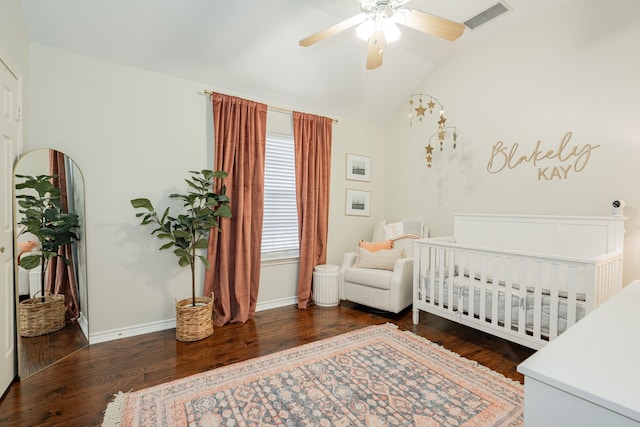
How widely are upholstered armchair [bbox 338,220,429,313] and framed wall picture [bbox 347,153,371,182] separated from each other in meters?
0.74

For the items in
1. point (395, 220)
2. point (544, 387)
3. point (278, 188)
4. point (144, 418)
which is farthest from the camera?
point (395, 220)

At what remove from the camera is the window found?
339 cm

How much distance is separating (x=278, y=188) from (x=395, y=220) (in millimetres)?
1679

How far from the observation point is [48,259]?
2.18 m

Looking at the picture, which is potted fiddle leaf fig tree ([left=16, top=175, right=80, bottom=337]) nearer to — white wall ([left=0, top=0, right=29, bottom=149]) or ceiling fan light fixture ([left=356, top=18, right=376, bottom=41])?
white wall ([left=0, top=0, right=29, bottom=149])

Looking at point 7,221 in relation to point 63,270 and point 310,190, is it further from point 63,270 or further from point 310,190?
point 310,190

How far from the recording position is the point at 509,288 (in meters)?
2.18

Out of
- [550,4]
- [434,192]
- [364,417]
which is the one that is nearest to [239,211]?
[364,417]

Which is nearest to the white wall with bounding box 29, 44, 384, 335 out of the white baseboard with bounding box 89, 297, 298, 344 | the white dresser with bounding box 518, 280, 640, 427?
the white baseboard with bounding box 89, 297, 298, 344

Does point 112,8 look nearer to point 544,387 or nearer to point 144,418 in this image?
point 144,418

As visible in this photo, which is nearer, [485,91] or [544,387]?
[544,387]

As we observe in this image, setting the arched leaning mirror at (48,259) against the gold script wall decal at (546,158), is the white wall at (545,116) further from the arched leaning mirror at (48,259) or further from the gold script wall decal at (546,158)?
the arched leaning mirror at (48,259)

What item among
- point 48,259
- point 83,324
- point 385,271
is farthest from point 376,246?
point 48,259

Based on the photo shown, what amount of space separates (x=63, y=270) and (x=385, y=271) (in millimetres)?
2790
